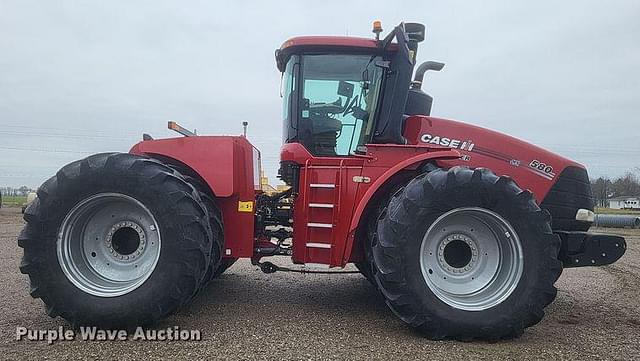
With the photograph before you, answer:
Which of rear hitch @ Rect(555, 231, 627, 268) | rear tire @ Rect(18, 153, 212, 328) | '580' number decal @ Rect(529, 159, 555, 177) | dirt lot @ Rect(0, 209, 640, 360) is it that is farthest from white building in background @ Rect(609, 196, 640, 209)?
rear tire @ Rect(18, 153, 212, 328)

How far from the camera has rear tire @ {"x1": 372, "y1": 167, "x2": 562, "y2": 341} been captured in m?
4.04

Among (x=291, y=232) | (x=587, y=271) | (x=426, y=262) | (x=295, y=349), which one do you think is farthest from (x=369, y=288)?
(x=587, y=271)

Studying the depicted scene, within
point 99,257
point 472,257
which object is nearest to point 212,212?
point 99,257

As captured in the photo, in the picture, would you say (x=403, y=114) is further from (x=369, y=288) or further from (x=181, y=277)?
(x=181, y=277)

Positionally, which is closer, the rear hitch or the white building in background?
the rear hitch

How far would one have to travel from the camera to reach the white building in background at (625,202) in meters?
72.3

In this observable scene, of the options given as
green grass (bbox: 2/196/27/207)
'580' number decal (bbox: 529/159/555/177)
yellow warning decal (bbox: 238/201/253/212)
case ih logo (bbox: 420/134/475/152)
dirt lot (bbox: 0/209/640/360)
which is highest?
case ih logo (bbox: 420/134/475/152)

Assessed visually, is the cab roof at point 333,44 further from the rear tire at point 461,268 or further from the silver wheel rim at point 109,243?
the silver wheel rim at point 109,243

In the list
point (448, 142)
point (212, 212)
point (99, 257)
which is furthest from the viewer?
point (448, 142)

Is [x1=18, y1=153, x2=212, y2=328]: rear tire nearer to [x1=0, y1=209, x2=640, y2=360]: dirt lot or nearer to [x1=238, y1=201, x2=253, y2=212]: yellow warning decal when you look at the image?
[x1=0, y1=209, x2=640, y2=360]: dirt lot

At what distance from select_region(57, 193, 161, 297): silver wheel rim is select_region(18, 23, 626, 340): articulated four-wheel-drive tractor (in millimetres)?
13

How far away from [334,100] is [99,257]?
2.81m

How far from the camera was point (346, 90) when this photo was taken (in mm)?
5305

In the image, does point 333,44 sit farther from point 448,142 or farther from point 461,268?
point 461,268
